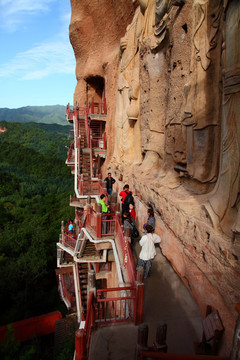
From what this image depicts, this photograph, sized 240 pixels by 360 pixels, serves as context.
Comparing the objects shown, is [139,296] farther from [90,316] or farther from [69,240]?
[69,240]

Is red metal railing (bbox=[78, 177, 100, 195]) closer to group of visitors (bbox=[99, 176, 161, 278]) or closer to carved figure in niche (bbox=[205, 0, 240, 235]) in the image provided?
group of visitors (bbox=[99, 176, 161, 278])

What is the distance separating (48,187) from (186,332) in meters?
32.0

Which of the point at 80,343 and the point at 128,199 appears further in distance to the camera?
the point at 128,199

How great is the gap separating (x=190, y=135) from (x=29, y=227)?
57.5 ft

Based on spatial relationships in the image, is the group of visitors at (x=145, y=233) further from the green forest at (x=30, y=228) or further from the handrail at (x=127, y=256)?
the green forest at (x=30, y=228)

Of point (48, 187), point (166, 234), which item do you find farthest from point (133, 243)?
point (48, 187)

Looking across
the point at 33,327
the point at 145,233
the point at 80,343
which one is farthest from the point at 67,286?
the point at 80,343

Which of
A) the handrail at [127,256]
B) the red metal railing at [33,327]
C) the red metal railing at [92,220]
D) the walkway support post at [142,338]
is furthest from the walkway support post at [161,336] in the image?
the red metal railing at [33,327]

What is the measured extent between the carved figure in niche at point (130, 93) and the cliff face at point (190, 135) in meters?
0.04

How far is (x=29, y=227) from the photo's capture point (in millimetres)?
20219

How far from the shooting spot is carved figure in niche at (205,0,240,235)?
383 centimetres

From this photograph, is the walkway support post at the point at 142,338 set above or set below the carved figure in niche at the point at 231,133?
below

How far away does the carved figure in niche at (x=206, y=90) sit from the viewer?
16.5 ft

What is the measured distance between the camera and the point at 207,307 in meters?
3.67
